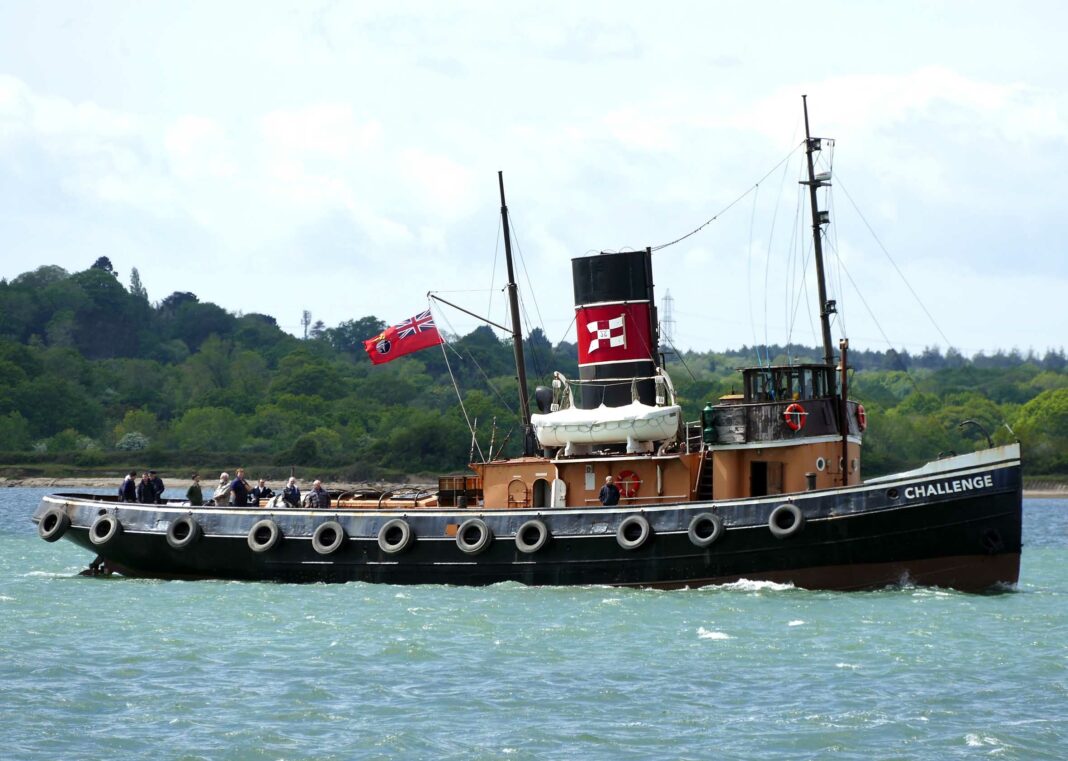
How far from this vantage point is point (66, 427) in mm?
113500

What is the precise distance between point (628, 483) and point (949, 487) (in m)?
5.32

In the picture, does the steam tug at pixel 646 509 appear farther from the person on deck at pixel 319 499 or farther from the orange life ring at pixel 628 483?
the person on deck at pixel 319 499

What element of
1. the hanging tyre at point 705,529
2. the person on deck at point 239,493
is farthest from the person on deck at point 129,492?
the hanging tyre at point 705,529

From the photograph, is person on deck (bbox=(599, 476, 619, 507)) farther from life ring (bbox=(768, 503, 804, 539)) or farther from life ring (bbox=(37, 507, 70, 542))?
life ring (bbox=(37, 507, 70, 542))

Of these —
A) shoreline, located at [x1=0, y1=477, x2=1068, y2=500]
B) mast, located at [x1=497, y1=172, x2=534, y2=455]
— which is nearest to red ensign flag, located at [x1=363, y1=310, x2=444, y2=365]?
mast, located at [x1=497, y1=172, x2=534, y2=455]

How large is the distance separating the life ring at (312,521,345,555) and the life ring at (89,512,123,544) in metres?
4.22

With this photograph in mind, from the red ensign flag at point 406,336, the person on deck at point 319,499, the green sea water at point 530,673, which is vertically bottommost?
the green sea water at point 530,673

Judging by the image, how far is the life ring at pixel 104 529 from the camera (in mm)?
30359

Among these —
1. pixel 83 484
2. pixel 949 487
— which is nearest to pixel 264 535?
pixel 949 487

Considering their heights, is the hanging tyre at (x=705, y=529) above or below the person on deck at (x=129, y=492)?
below

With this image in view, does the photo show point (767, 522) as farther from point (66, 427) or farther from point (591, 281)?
point (66, 427)

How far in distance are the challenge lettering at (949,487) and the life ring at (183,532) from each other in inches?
493

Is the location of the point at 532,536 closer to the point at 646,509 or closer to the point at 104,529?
the point at 646,509

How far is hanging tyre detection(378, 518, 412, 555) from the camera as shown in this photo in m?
27.9
